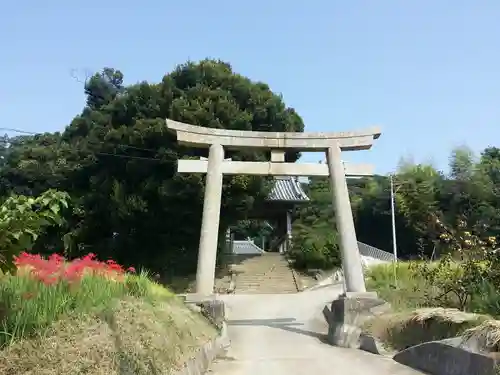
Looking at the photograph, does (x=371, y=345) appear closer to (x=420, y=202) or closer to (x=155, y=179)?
(x=155, y=179)

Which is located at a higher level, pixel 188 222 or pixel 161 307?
pixel 188 222

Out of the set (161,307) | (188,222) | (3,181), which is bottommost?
(161,307)

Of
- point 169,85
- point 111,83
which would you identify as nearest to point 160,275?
point 169,85

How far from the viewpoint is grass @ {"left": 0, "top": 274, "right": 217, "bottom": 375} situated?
4441mm

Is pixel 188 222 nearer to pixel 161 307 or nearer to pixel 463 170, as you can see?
pixel 161 307

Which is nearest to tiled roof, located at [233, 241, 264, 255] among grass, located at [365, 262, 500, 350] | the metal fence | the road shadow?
the metal fence

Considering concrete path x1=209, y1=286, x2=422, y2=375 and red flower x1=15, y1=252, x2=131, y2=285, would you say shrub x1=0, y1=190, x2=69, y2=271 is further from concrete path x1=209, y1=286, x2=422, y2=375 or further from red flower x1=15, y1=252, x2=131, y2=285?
concrete path x1=209, y1=286, x2=422, y2=375

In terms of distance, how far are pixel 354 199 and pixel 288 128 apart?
1582cm

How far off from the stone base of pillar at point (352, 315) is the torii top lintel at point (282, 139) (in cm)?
379

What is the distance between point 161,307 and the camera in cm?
732

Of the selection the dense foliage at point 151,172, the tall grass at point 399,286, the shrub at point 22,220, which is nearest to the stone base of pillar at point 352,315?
the tall grass at point 399,286

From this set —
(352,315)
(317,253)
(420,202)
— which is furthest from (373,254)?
(352,315)

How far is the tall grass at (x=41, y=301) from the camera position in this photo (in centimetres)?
464

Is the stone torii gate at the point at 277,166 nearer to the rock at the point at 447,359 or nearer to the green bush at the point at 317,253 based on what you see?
the rock at the point at 447,359
